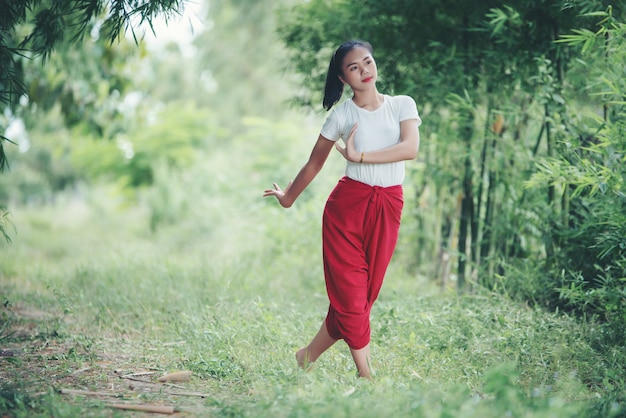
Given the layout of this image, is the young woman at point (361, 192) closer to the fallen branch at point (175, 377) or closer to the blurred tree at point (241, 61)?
the fallen branch at point (175, 377)

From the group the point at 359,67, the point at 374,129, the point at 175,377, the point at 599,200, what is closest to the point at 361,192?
the point at 374,129

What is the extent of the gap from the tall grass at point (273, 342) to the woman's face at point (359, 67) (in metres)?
1.46

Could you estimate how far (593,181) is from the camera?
12.0ft

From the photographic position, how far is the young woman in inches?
128

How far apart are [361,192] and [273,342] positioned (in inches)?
49.8

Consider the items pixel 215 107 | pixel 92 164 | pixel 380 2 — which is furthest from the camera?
pixel 215 107

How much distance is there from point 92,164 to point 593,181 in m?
12.1

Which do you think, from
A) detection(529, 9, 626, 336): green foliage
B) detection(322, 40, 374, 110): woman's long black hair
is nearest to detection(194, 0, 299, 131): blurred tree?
detection(529, 9, 626, 336): green foliage

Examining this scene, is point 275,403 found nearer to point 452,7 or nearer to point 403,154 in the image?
point 403,154

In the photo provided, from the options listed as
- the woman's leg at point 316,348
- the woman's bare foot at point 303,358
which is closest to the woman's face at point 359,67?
the woman's leg at point 316,348

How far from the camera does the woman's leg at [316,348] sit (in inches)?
135

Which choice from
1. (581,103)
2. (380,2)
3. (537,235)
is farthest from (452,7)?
(537,235)

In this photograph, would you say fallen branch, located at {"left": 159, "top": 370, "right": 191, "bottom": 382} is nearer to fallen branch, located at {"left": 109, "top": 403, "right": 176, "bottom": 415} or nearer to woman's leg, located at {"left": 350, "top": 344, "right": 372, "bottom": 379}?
fallen branch, located at {"left": 109, "top": 403, "right": 176, "bottom": 415}

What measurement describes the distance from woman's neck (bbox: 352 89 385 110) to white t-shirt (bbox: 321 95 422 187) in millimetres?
22
